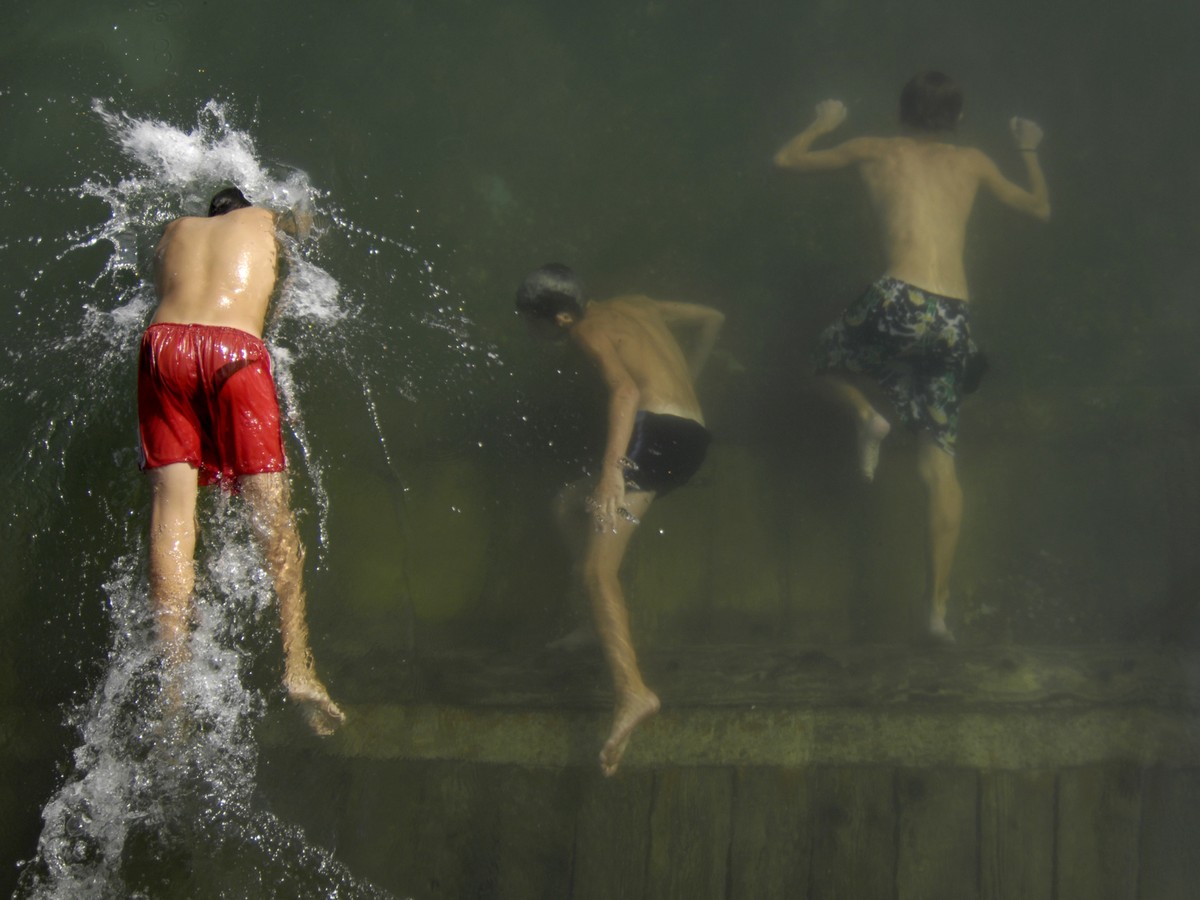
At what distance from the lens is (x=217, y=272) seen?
135 inches

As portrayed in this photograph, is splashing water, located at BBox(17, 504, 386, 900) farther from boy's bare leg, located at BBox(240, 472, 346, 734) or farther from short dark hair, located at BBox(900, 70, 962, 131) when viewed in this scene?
short dark hair, located at BBox(900, 70, 962, 131)

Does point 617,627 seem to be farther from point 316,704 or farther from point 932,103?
point 932,103

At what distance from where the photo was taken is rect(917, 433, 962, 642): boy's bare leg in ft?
13.0

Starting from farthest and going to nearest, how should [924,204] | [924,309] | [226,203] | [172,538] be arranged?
[924,204]
[924,309]
[226,203]
[172,538]

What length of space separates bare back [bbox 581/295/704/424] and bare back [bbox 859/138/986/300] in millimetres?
1128

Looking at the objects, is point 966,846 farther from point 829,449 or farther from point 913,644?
point 829,449

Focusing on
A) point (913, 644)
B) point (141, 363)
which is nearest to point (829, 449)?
point (913, 644)

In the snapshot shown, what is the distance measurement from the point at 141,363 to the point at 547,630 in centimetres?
203

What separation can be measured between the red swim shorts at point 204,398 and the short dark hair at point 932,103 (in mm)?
3396

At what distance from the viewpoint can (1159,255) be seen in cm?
477

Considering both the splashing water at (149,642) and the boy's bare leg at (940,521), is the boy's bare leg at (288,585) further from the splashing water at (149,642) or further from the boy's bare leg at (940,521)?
the boy's bare leg at (940,521)

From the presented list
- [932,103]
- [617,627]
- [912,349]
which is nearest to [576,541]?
[617,627]

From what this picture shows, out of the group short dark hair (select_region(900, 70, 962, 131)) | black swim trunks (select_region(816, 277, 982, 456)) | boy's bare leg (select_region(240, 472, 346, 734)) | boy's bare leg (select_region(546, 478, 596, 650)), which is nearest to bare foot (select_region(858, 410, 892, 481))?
black swim trunks (select_region(816, 277, 982, 456))

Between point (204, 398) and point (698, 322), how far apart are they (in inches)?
96.3
